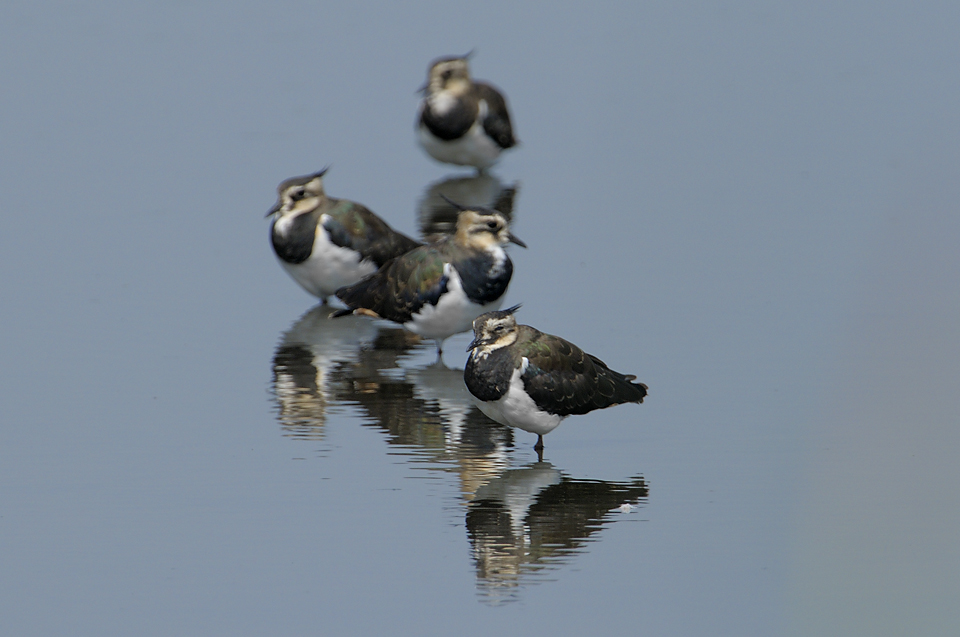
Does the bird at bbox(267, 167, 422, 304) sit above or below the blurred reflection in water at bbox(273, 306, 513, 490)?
above

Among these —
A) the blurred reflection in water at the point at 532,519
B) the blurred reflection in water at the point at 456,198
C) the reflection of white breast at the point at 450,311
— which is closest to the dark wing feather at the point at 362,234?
the reflection of white breast at the point at 450,311

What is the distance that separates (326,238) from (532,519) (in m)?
5.76

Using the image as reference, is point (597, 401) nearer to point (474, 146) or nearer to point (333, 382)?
point (333, 382)

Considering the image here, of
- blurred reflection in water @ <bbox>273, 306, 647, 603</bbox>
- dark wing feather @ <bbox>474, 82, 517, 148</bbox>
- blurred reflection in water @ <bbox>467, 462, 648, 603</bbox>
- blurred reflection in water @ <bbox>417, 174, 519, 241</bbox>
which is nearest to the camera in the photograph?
blurred reflection in water @ <bbox>467, 462, 648, 603</bbox>

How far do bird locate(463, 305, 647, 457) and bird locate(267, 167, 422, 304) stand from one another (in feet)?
13.5

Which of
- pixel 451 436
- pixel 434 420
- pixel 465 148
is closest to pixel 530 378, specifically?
pixel 451 436

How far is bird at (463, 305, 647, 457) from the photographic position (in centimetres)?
966

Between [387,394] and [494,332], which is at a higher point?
[494,332]

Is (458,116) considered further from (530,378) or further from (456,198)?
(530,378)

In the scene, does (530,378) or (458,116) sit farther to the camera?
(458,116)

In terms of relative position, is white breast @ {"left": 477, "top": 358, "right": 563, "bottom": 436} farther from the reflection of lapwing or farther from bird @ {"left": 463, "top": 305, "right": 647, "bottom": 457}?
the reflection of lapwing

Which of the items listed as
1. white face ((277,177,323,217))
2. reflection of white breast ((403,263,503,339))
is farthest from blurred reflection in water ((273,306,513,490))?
white face ((277,177,323,217))

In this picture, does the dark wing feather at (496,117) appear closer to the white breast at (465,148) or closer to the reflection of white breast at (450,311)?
the white breast at (465,148)

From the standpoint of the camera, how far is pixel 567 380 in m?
9.89
